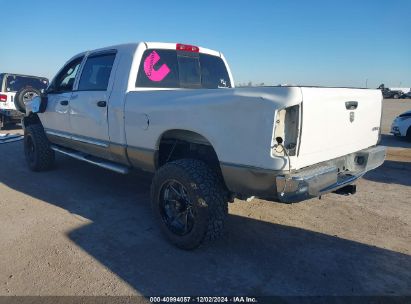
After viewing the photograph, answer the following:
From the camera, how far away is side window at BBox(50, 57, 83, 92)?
549 centimetres

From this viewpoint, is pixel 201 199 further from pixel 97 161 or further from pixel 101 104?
pixel 97 161

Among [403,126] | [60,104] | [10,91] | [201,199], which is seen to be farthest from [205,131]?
[10,91]

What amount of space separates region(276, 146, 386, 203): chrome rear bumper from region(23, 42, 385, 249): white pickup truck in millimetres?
10

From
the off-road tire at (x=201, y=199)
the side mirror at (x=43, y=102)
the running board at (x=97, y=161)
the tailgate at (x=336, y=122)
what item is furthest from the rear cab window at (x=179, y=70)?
the side mirror at (x=43, y=102)

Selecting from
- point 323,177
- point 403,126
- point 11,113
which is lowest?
point 403,126

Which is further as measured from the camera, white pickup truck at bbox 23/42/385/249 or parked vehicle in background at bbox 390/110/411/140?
parked vehicle in background at bbox 390/110/411/140

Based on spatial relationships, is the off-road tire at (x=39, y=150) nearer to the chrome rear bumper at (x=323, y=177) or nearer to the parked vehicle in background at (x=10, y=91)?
the chrome rear bumper at (x=323, y=177)

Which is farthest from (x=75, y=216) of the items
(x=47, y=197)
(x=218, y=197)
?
(x=218, y=197)

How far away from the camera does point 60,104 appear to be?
555 cm

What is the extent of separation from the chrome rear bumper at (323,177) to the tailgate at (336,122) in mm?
75

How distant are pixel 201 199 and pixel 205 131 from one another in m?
0.63

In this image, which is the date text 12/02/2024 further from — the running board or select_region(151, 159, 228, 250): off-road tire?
the running board

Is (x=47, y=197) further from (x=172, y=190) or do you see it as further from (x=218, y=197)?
(x=218, y=197)

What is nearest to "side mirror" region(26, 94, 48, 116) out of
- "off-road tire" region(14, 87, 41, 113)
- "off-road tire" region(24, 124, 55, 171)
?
"off-road tire" region(24, 124, 55, 171)
